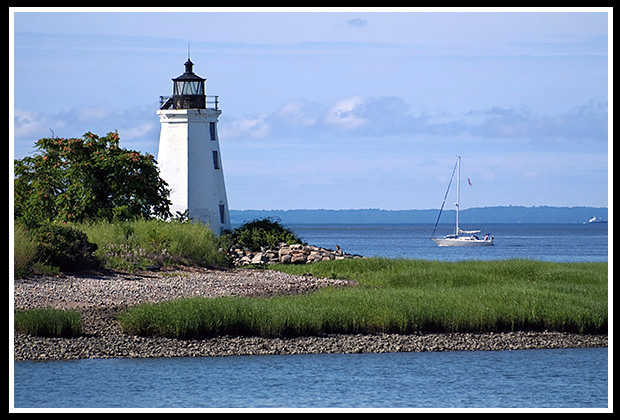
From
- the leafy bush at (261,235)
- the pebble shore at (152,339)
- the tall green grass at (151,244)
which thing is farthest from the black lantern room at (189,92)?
the pebble shore at (152,339)

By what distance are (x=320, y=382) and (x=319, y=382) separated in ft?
0.06

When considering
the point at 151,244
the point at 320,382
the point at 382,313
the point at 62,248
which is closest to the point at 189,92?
the point at 151,244

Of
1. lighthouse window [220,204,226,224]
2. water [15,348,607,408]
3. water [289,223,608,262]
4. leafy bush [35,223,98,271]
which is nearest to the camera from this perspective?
water [15,348,607,408]

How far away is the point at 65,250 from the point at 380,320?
938cm

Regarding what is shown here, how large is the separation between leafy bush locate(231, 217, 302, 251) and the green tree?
5467 mm

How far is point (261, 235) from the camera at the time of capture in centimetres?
3753

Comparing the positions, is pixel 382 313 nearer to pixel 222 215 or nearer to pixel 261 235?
pixel 222 215

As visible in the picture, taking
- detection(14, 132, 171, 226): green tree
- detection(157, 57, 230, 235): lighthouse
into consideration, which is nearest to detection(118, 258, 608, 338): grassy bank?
detection(14, 132, 171, 226): green tree

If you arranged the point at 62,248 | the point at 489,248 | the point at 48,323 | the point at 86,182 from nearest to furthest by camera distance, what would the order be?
the point at 48,323 < the point at 62,248 < the point at 86,182 < the point at 489,248

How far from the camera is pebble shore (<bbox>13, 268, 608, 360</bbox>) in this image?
1639 cm

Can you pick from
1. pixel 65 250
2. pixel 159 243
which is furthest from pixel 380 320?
pixel 159 243

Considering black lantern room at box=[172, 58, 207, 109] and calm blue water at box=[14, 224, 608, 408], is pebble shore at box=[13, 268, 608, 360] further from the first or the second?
black lantern room at box=[172, 58, 207, 109]

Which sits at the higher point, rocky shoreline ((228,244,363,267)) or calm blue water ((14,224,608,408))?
rocky shoreline ((228,244,363,267))

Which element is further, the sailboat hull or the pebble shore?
the sailboat hull
